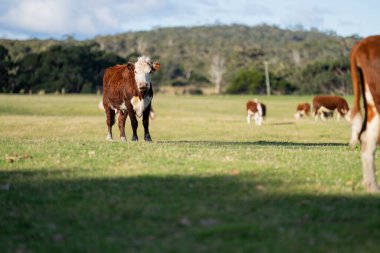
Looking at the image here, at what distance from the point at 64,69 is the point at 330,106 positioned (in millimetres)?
55884

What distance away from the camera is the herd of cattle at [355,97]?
9.23 meters

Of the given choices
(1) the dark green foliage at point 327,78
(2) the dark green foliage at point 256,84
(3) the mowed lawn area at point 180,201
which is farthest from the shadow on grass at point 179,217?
(2) the dark green foliage at point 256,84

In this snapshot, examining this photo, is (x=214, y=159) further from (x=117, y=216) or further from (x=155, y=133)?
(x=155, y=133)

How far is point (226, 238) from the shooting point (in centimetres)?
670

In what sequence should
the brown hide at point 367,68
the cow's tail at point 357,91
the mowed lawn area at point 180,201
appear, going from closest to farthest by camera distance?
the mowed lawn area at point 180,201
the brown hide at point 367,68
the cow's tail at point 357,91

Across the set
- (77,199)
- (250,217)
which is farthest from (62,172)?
(250,217)

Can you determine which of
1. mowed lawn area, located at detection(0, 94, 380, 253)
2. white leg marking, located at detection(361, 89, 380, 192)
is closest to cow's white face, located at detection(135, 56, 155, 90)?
mowed lawn area, located at detection(0, 94, 380, 253)

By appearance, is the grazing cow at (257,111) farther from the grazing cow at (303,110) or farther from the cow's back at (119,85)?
the cow's back at (119,85)

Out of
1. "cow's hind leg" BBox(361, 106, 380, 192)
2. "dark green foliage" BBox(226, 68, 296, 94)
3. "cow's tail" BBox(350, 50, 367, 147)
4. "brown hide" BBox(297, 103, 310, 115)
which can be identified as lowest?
"cow's hind leg" BBox(361, 106, 380, 192)

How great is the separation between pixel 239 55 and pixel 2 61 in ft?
206

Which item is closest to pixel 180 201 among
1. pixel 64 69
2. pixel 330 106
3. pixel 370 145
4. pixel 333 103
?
pixel 370 145

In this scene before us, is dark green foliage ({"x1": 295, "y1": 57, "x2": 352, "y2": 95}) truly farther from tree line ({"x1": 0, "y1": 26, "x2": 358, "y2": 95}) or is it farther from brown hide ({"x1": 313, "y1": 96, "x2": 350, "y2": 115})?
brown hide ({"x1": 313, "y1": 96, "x2": 350, "y2": 115})

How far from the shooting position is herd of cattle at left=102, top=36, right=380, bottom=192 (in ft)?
30.3

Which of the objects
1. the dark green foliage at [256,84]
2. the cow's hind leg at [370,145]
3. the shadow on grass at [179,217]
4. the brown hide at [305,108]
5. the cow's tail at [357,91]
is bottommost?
the shadow on grass at [179,217]
